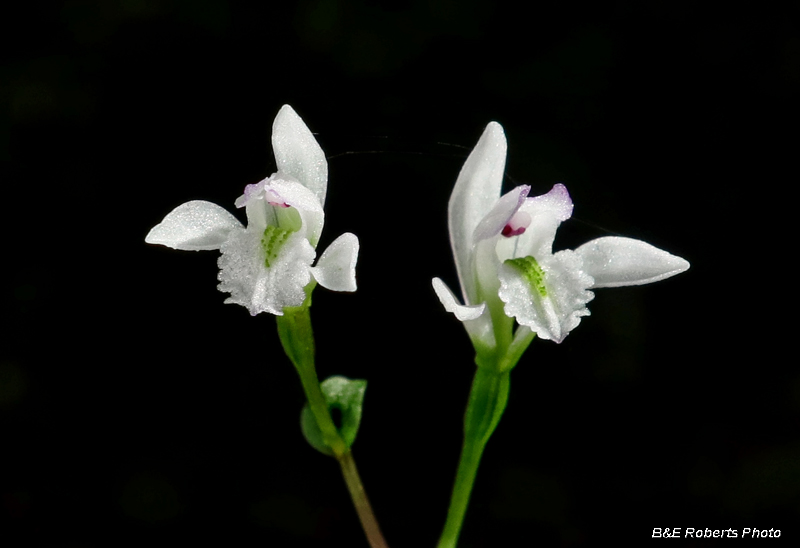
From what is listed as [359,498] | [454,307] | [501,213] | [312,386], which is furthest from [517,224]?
[359,498]

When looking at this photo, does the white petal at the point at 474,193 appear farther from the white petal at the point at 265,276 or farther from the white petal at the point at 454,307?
the white petal at the point at 265,276

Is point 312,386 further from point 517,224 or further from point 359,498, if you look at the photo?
point 517,224

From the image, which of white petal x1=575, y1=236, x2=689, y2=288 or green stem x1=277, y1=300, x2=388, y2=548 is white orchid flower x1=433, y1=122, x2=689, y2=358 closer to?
white petal x1=575, y1=236, x2=689, y2=288

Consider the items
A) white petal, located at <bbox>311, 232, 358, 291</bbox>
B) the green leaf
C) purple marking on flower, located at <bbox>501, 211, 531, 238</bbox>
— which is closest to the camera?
white petal, located at <bbox>311, 232, 358, 291</bbox>

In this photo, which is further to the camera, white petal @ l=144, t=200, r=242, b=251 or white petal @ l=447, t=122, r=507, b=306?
white petal @ l=447, t=122, r=507, b=306

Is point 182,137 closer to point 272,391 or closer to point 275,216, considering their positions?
point 272,391

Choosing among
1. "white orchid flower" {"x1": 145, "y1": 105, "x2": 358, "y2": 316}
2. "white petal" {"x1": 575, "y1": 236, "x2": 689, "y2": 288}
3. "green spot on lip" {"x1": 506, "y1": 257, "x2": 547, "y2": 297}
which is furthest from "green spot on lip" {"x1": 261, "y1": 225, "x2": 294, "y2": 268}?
"white petal" {"x1": 575, "y1": 236, "x2": 689, "y2": 288}
